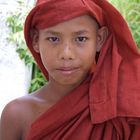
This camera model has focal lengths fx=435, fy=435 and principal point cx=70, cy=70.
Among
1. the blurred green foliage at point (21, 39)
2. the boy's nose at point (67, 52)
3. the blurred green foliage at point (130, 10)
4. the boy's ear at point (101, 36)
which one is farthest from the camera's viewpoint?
the blurred green foliage at point (21, 39)

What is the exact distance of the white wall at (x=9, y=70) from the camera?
9.88 ft

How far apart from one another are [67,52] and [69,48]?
0.02 metres

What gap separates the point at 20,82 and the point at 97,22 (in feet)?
5.75

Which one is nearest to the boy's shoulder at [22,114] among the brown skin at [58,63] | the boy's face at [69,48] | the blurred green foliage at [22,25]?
the brown skin at [58,63]

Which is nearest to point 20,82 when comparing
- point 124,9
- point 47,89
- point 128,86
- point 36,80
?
point 36,80

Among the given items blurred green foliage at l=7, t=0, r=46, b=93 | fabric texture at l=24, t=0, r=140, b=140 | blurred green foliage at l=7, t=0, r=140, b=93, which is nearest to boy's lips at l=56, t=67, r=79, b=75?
fabric texture at l=24, t=0, r=140, b=140

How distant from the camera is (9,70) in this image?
3219 mm

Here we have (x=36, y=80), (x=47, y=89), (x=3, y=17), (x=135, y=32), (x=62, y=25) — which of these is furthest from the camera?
(x=3, y=17)

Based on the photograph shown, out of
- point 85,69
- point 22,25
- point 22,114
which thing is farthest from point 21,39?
point 85,69

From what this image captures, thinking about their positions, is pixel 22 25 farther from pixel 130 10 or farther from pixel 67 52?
pixel 67 52

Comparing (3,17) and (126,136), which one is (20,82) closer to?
(3,17)

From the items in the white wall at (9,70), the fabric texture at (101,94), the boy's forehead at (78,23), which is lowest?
the white wall at (9,70)

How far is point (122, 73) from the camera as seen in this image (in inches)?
57.3

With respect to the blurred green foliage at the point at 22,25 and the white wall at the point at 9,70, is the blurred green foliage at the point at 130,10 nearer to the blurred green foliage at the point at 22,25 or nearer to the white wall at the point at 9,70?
the blurred green foliage at the point at 22,25
